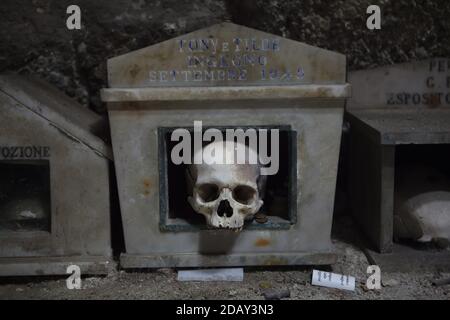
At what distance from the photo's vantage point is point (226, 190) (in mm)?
2320

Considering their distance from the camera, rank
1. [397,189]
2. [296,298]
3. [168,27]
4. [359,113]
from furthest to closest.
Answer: [168,27] < [359,113] < [397,189] < [296,298]

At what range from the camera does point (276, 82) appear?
2.40 meters

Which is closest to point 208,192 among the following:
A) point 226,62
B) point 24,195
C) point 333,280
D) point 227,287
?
point 227,287

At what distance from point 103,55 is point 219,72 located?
1148mm

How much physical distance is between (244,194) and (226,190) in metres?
0.11

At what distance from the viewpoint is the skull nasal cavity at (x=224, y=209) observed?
7.75ft

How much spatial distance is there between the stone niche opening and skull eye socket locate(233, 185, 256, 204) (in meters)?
0.16

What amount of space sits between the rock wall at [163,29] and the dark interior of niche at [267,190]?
0.73m

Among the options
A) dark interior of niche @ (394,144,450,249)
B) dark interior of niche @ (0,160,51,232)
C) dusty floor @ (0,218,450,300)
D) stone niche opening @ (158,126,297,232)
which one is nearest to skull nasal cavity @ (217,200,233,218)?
stone niche opening @ (158,126,297,232)

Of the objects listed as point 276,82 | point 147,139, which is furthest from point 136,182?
point 276,82

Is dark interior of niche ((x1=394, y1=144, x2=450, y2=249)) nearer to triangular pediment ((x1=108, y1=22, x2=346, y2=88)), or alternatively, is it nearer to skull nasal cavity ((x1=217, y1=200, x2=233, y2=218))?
triangular pediment ((x1=108, y1=22, x2=346, y2=88))

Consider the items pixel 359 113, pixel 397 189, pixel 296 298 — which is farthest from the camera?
pixel 359 113

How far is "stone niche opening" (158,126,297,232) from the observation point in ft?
8.09

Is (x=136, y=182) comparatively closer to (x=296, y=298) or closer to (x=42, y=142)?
(x=42, y=142)
